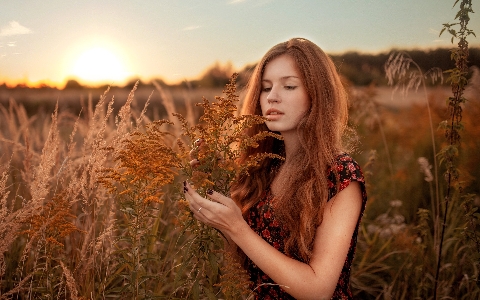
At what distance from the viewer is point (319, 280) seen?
6.75ft

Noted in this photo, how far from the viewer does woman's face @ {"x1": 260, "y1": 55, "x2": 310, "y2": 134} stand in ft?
7.93

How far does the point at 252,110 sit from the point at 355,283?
166cm

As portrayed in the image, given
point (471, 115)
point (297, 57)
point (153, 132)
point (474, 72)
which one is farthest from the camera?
point (471, 115)

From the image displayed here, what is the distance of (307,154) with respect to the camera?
2424 mm

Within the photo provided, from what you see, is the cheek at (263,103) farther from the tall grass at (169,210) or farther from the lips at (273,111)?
the tall grass at (169,210)

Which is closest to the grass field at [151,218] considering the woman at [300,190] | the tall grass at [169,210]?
the tall grass at [169,210]

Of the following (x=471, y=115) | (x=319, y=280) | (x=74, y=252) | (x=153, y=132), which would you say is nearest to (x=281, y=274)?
(x=319, y=280)

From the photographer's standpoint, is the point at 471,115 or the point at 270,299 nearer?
the point at 270,299

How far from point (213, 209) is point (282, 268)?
1.53 ft

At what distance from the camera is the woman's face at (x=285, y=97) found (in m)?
2.42

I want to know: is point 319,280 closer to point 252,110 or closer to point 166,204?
point 252,110

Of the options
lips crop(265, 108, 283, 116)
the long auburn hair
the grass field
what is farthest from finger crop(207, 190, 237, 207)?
lips crop(265, 108, 283, 116)

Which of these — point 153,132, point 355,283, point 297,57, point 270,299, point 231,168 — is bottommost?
point 355,283

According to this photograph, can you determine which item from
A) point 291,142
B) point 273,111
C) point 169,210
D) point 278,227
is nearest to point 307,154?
point 291,142
